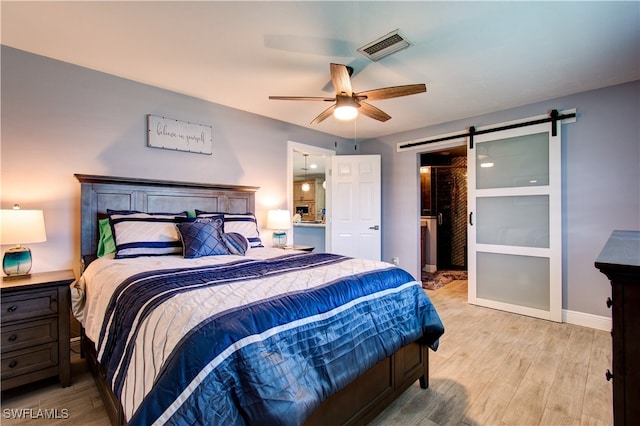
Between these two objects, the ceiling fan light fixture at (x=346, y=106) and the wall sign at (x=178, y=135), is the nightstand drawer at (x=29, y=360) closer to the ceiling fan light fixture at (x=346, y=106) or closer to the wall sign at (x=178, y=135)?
the wall sign at (x=178, y=135)

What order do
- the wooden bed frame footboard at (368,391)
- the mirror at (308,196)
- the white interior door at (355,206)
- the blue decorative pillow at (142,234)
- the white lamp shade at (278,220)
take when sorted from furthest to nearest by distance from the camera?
the white interior door at (355,206) → the mirror at (308,196) → the white lamp shade at (278,220) → the blue decorative pillow at (142,234) → the wooden bed frame footboard at (368,391)

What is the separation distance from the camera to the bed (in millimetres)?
1058

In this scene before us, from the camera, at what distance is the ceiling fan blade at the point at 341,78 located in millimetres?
2105

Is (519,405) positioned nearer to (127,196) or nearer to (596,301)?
(596,301)

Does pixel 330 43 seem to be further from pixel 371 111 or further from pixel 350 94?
pixel 371 111

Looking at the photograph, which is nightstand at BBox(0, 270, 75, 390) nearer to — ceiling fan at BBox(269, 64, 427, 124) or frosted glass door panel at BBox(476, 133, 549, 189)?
ceiling fan at BBox(269, 64, 427, 124)

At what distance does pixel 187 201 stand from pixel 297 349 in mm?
2398

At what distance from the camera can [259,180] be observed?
3.92 m

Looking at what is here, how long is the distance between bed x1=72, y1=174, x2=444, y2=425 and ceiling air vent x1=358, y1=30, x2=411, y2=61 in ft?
5.27

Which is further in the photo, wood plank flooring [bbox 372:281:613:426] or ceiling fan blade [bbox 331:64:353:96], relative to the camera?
ceiling fan blade [bbox 331:64:353:96]

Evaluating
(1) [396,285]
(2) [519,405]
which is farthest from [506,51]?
(2) [519,405]

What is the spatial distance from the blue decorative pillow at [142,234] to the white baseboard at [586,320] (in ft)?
13.2

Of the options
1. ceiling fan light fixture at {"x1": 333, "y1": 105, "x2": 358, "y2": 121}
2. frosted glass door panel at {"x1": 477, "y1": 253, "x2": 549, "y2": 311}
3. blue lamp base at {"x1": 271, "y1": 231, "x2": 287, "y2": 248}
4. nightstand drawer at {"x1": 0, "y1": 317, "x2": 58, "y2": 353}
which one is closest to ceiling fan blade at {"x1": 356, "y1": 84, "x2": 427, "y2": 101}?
ceiling fan light fixture at {"x1": 333, "y1": 105, "x2": 358, "y2": 121}

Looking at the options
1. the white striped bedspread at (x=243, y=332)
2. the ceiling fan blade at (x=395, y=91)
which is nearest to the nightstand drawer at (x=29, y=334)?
the white striped bedspread at (x=243, y=332)
